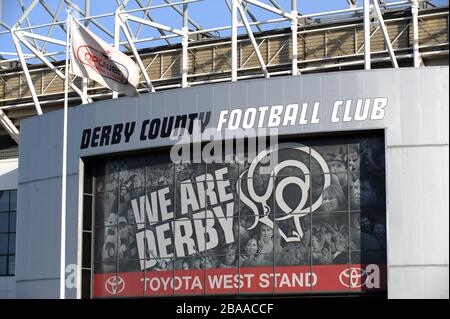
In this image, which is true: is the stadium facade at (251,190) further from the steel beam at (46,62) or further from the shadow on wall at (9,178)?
the shadow on wall at (9,178)

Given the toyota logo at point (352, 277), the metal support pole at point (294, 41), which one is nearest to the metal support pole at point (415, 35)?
→ the metal support pole at point (294, 41)

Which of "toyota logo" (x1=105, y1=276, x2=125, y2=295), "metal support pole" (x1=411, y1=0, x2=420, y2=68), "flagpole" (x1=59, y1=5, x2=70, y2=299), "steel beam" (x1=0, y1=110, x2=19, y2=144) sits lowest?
"toyota logo" (x1=105, y1=276, x2=125, y2=295)

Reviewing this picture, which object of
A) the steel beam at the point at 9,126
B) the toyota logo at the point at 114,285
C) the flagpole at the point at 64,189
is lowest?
the toyota logo at the point at 114,285

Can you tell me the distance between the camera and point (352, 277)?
36.9 m

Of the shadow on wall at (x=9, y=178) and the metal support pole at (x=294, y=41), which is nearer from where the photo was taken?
the metal support pole at (x=294, y=41)

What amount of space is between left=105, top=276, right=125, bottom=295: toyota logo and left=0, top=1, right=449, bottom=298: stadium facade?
0.12 meters

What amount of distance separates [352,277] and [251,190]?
4.93 metres

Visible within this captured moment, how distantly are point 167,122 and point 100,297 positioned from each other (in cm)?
739

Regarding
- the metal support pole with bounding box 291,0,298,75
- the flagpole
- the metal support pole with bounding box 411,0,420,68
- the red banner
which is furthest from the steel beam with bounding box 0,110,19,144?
the metal support pole with bounding box 411,0,420,68

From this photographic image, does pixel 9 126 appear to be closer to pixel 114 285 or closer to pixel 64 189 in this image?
pixel 114 285

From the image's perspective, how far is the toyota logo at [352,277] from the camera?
36.8m

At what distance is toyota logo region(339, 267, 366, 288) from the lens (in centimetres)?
3678

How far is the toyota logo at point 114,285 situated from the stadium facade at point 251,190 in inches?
4.5

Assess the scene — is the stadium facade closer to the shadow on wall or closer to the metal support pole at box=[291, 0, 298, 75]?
the metal support pole at box=[291, 0, 298, 75]
